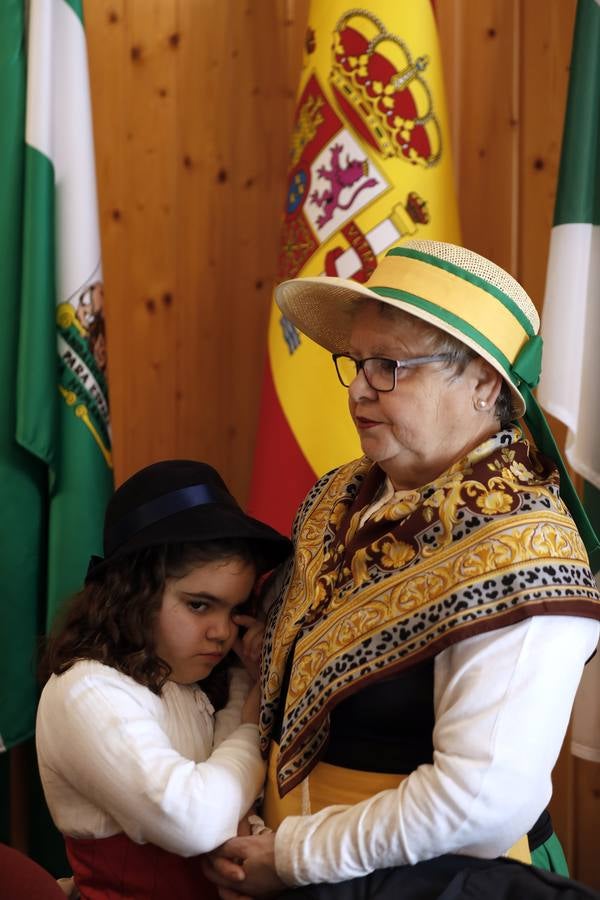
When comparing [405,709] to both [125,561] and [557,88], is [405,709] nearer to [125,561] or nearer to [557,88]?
[125,561]

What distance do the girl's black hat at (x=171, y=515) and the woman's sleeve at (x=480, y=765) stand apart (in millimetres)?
428

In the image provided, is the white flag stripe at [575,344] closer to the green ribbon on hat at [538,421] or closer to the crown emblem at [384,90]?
the crown emblem at [384,90]

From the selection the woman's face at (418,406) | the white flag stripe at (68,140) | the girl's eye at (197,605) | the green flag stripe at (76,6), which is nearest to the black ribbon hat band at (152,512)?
the girl's eye at (197,605)

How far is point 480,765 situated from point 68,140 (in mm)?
1765

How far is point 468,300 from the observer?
4.69ft

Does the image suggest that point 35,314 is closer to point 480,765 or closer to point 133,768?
point 133,768

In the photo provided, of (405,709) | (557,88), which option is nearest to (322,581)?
(405,709)

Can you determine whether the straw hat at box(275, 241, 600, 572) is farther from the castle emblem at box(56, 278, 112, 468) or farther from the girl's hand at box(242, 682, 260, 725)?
the castle emblem at box(56, 278, 112, 468)

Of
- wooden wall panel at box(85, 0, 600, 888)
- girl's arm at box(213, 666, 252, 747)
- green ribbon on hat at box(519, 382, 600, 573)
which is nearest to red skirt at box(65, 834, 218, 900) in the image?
girl's arm at box(213, 666, 252, 747)

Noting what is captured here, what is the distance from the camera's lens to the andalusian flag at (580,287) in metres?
2.12

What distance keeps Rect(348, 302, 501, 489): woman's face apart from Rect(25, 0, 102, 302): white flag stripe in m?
1.11

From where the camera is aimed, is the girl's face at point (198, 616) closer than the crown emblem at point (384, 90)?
Yes

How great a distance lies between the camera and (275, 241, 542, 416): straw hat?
1414 millimetres

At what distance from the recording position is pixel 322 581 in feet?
5.01
